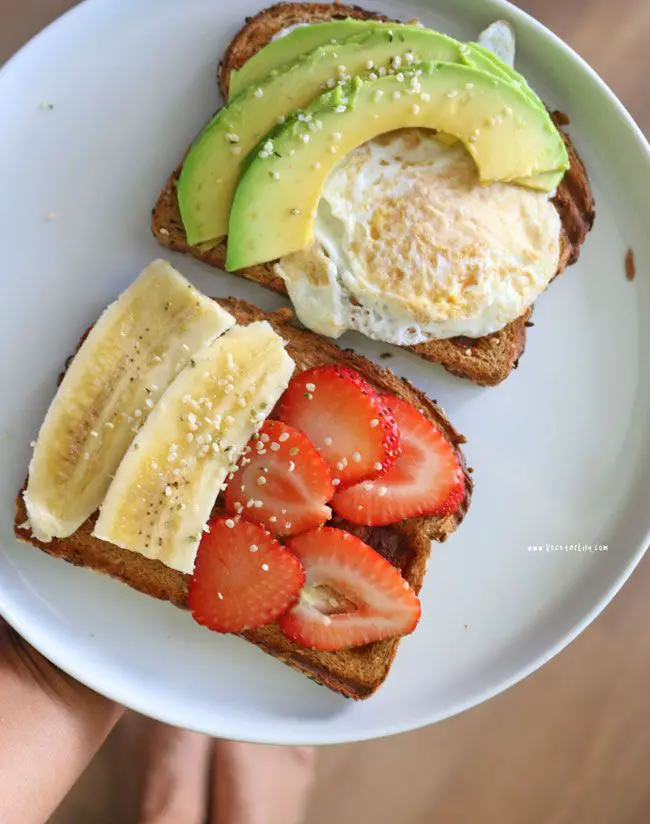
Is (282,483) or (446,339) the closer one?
(282,483)

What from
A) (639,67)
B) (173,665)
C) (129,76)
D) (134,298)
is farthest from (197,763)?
(639,67)

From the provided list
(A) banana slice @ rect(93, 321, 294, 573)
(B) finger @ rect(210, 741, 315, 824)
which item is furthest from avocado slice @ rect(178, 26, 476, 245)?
(B) finger @ rect(210, 741, 315, 824)

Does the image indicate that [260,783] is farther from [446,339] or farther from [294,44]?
[294,44]

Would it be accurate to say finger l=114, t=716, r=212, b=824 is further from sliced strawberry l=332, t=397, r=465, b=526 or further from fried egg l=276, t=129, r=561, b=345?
fried egg l=276, t=129, r=561, b=345

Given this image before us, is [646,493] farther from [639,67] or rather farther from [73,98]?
[73,98]

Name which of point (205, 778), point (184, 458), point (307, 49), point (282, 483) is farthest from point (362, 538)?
point (205, 778)

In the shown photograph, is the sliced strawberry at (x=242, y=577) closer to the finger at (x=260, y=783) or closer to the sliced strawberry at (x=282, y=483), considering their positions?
the sliced strawberry at (x=282, y=483)
